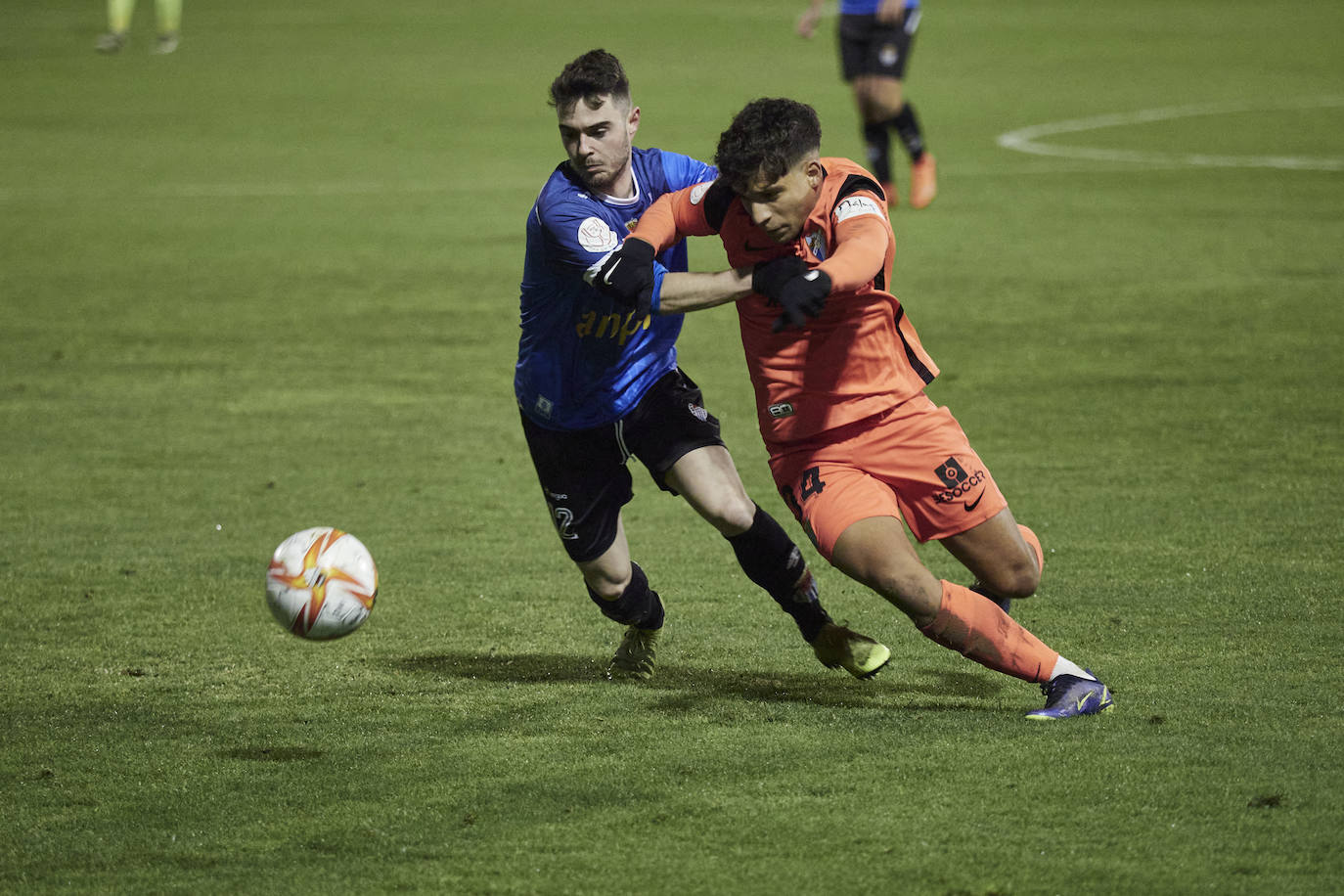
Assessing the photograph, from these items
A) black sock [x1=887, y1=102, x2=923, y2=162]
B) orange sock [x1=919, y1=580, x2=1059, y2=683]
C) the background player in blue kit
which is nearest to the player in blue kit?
orange sock [x1=919, y1=580, x2=1059, y2=683]

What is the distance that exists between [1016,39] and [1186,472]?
27107 millimetres

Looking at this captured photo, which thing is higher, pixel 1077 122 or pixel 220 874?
pixel 220 874

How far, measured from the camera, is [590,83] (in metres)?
5.33

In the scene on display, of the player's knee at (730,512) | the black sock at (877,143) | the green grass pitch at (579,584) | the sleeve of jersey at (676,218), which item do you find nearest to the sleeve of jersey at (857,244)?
the sleeve of jersey at (676,218)

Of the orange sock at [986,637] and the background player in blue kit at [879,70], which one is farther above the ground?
the orange sock at [986,637]

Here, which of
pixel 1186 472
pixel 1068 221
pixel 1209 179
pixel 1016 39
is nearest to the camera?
pixel 1186 472

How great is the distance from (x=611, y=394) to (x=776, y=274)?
1041mm

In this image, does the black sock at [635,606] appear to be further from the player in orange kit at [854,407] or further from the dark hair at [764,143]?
the dark hair at [764,143]

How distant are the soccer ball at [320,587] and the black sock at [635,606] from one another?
0.84 meters

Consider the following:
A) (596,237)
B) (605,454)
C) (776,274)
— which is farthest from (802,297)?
(605,454)

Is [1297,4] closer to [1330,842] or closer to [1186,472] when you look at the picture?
[1186,472]

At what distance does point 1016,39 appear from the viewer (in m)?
33.7

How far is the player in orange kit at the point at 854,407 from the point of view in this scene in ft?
16.1

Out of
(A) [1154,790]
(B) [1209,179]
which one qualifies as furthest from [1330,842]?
(B) [1209,179]
